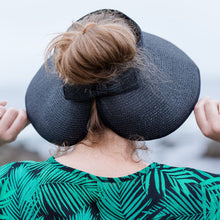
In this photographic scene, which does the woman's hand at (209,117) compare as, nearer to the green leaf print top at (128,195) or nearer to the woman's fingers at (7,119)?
the green leaf print top at (128,195)

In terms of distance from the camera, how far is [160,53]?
1.02 metres

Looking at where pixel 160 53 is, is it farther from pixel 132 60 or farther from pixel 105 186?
pixel 105 186

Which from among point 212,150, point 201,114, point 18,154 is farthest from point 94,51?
point 212,150

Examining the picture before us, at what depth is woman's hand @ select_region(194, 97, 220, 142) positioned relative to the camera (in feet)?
3.10

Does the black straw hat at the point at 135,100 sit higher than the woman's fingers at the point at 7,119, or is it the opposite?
the black straw hat at the point at 135,100

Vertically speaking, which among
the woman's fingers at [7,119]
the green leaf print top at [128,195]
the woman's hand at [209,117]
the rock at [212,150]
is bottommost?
the rock at [212,150]

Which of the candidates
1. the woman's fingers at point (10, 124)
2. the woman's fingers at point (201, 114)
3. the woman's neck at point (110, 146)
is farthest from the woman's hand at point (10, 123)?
the woman's fingers at point (201, 114)

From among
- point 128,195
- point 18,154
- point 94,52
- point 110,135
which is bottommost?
point 18,154

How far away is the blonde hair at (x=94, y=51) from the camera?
2.77ft

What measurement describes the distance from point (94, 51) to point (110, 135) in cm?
23

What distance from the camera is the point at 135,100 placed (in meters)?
0.93

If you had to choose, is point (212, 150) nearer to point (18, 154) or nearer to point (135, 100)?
point (18, 154)

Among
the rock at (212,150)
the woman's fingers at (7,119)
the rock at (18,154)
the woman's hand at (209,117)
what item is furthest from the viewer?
the rock at (212,150)

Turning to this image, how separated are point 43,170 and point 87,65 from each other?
0.97ft
